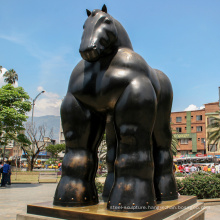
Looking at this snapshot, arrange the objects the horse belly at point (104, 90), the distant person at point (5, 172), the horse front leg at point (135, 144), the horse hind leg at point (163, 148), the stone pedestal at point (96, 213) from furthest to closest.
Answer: the distant person at point (5, 172) < the horse hind leg at point (163, 148) < the horse belly at point (104, 90) < the horse front leg at point (135, 144) < the stone pedestal at point (96, 213)

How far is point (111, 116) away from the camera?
3047 mm

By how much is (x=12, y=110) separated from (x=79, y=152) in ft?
32.8

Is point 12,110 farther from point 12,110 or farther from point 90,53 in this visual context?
point 90,53

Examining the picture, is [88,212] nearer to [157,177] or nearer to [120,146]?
[120,146]

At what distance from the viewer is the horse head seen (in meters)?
2.70

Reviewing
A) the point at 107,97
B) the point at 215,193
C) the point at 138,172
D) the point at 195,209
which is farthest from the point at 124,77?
the point at 215,193

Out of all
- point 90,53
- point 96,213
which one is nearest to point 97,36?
point 90,53

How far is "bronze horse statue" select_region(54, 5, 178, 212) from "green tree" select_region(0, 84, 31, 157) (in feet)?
32.2

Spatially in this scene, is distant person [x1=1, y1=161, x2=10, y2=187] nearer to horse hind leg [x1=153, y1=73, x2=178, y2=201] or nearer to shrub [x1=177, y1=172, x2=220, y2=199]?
shrub [x1=177, y1=172, x2=220, y2=199]

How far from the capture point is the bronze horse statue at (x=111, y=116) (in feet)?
8.83

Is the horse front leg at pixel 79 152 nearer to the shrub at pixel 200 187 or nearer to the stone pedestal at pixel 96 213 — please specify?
the stone pedestal at pixel 96 213

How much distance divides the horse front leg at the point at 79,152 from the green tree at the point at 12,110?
9760mm

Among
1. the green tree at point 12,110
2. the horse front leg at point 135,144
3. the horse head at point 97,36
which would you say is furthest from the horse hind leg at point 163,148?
the green tree at point 12,110

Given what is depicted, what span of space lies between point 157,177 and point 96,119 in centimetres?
116
